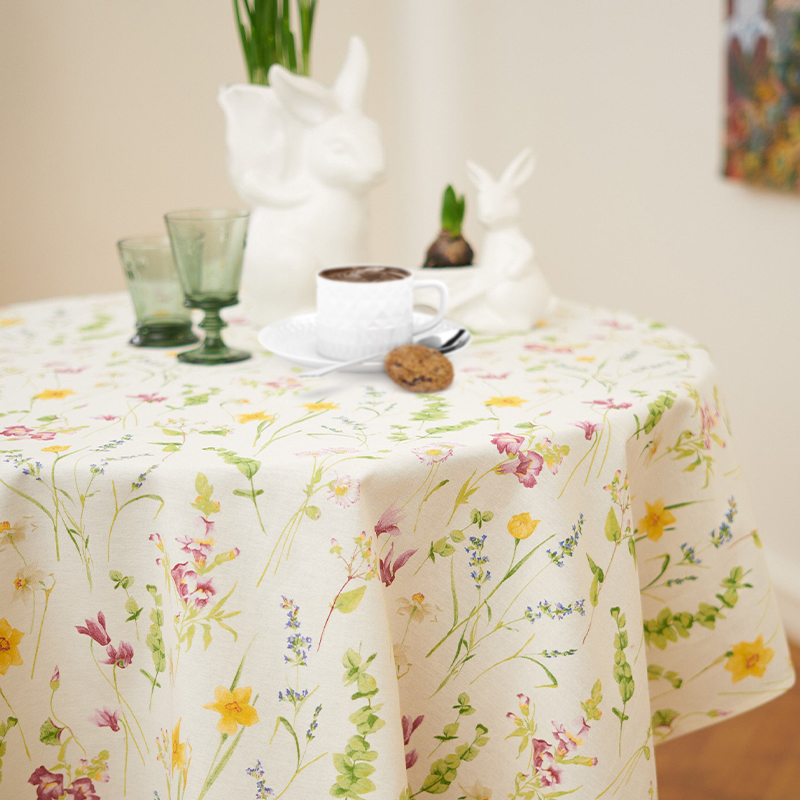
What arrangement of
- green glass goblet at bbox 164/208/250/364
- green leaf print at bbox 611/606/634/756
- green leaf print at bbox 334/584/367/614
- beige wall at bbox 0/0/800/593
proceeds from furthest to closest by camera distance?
1. beige wall at bbox 0/0/800/593
2. green glass goblet at bbox 164/208/250/364
3. green leaf print at bbox 611/606/634/756
4. green leaf print at bbox 334/584/367/614

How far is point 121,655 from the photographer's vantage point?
28.1 inches

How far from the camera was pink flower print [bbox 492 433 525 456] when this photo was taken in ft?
2.35

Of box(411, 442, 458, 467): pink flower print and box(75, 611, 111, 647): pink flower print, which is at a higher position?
box(411, 442, 458, 467): pink flower print

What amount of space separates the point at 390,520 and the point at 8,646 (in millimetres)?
339

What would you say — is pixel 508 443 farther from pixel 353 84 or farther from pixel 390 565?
pixel 353 84

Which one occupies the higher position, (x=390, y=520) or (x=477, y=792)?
(x=390, y=520)

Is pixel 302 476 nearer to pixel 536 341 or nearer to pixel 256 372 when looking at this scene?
pixel 256 372

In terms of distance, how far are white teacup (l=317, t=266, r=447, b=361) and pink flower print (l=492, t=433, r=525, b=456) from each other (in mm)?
288

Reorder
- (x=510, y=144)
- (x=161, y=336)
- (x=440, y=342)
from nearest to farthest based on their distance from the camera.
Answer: (x=440, y=342) → (x=161, y=336) → (x=510, y=144)

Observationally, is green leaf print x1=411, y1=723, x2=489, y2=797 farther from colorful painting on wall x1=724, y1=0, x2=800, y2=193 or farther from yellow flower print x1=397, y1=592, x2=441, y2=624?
colorful painting on wall x1=724, y1=0, x2=800, y2=193

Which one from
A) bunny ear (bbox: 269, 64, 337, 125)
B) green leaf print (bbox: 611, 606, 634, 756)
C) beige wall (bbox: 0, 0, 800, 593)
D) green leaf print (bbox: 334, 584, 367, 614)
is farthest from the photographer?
beige wall (bbox: 0, 0, 800, 593)

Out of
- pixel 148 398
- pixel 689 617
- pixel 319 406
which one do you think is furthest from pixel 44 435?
pixel 689 617

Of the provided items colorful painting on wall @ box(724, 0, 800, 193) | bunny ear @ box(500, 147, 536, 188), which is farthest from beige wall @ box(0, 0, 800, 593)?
bunny ear @ box(500, 147, 536, 188)

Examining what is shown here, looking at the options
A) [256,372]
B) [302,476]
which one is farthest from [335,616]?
[256,372]
